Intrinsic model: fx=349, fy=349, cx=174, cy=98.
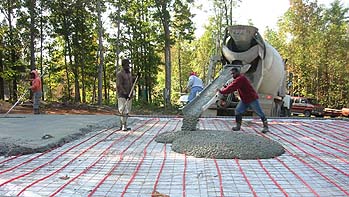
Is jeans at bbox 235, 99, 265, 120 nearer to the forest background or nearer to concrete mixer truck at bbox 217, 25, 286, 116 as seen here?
concrete mixer truck at bbox 217, 25, 286, 116

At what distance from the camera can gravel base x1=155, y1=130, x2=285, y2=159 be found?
5102 millimetres

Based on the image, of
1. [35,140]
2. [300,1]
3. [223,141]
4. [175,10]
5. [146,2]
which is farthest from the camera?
[300,1]

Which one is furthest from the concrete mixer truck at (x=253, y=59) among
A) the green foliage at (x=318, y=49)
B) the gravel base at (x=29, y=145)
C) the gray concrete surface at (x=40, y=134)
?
the green foliage at (x=318, y=49)

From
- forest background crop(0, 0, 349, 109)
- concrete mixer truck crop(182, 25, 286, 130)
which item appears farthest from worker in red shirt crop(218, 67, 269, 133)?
forest background crop(0, 0, 349, 109)

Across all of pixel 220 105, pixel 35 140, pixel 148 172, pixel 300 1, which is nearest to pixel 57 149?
pixel 35 140

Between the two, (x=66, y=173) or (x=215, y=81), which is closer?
(x=66, y=173)

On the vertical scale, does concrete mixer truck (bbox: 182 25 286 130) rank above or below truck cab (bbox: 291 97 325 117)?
above

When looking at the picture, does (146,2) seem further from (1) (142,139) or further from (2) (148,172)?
(2) (148,172)

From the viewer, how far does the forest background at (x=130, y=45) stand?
19.6 meters

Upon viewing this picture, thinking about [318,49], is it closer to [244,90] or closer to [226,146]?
[244,90]

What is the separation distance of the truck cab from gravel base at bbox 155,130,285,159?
66.0 feet

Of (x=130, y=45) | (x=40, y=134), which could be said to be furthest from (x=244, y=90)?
(x=130, y=45)

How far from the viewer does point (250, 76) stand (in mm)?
10172

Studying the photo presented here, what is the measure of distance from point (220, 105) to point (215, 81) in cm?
145
